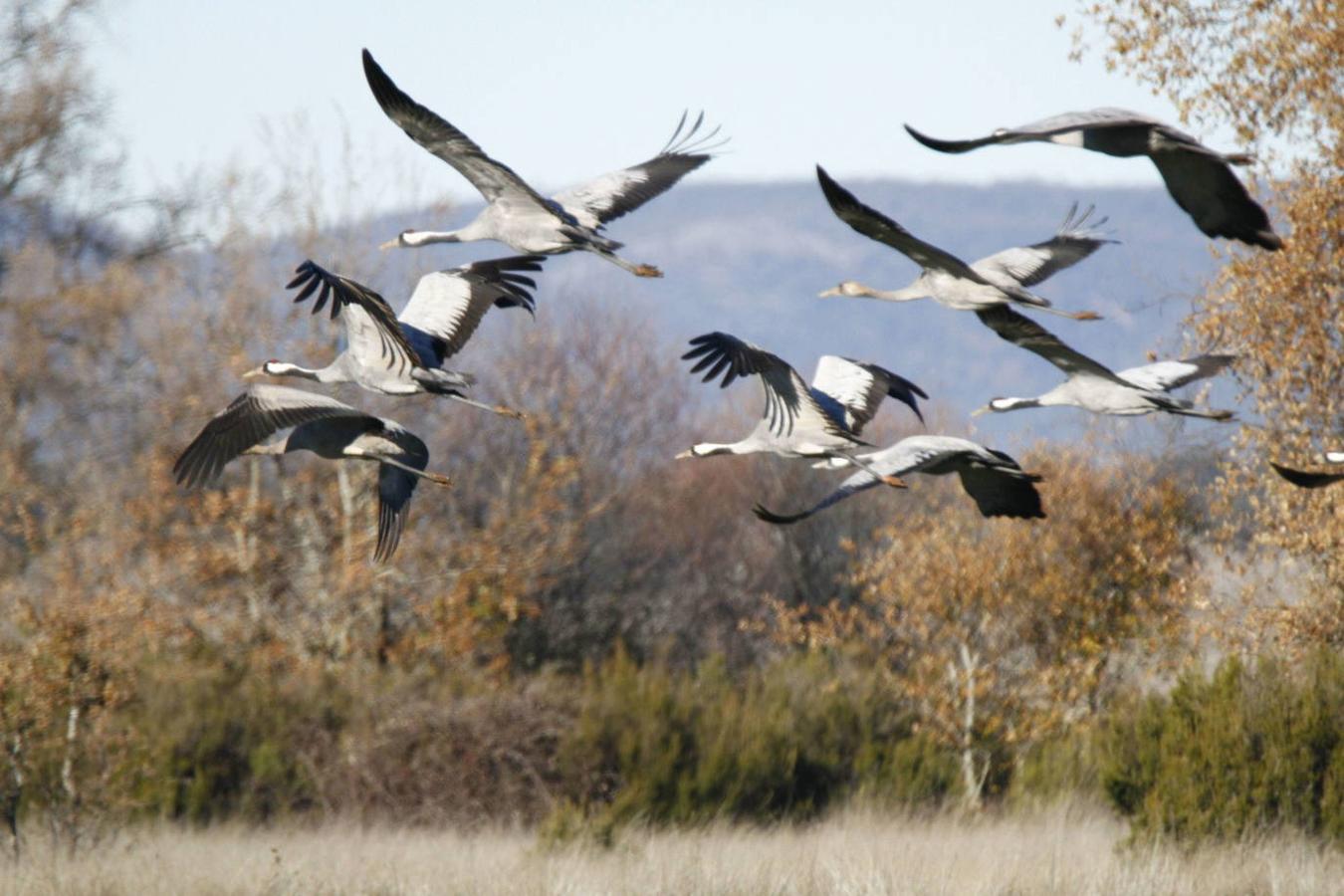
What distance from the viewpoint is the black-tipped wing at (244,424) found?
706cm

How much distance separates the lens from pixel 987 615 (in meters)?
18.0

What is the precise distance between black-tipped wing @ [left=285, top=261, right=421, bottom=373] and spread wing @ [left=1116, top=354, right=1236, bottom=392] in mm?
2760

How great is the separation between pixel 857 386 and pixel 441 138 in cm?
224

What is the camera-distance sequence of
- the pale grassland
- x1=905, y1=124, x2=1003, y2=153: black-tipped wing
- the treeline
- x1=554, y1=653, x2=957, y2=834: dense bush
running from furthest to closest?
x1=554, y1=653, x2=957, y2=834: dense bush → the treeline → the pale grassland → x1=905, y1=124, x2=1003, y2=153: black-tipped wing

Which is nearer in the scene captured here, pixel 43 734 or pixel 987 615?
pixel 43 734

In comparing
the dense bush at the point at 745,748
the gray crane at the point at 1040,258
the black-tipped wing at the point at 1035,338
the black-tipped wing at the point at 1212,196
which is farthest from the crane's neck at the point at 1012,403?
the dense bush at the point at 745,748

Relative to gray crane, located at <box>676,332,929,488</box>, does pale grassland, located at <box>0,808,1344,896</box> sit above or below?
below

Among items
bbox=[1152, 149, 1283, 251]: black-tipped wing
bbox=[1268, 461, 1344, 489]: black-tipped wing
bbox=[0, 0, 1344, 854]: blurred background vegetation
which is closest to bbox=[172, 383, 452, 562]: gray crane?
bbox=[1152, 149, 1283, 251]: black-tipped wing

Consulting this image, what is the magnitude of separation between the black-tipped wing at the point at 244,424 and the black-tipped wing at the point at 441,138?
3.64 ft

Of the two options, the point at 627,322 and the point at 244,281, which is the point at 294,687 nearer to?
the point at 244,281

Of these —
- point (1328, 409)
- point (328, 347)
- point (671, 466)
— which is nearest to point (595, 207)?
point (1328, 409)

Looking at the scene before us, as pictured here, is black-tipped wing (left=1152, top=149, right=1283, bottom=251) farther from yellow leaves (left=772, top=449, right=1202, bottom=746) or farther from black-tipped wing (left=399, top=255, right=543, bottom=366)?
yellow leaves (left=772, top=449, right=1202, bottom=746)

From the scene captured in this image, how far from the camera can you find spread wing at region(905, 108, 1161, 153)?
519 centimetres

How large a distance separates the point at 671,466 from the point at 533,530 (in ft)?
49.4
